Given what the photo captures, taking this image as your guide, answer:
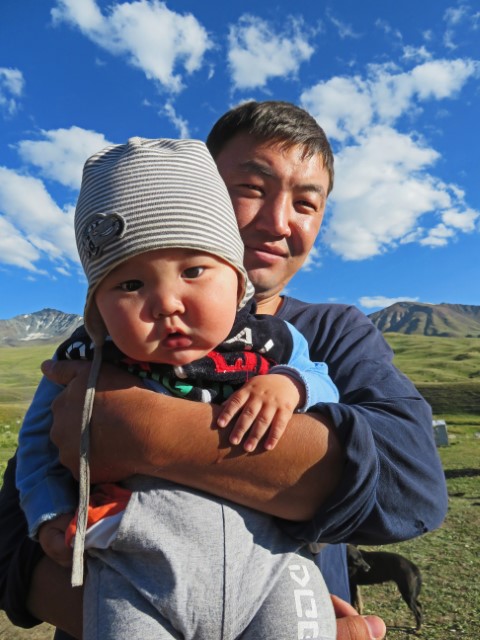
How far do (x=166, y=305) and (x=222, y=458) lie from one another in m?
0.57

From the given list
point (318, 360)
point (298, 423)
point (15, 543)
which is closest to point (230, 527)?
point (298, 423)

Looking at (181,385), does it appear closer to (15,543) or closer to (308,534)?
(308,534)

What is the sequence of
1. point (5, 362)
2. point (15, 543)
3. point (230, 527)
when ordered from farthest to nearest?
point (5, 362) < point (15, 543) < point (230, 527)

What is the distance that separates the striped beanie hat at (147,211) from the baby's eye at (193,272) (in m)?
0.08

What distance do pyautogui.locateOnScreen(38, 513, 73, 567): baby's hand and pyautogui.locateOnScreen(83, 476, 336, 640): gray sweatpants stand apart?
8.0 inches

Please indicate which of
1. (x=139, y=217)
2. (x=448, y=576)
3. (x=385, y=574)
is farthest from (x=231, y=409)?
(x=448, y=576)

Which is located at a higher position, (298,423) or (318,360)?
(318,360)

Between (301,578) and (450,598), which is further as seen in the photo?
(450,598)

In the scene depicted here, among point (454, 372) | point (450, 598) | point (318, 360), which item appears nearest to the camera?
point (318, 360)

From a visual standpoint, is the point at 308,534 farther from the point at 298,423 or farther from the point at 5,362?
the point at 5,362

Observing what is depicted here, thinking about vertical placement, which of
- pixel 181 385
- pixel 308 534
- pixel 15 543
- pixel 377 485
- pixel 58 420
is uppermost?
pixel 181 385

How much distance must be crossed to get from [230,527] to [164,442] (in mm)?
366

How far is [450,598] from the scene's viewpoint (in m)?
7.89

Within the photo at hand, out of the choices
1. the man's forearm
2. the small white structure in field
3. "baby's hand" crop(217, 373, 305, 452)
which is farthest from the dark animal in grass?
the small white structure in field
